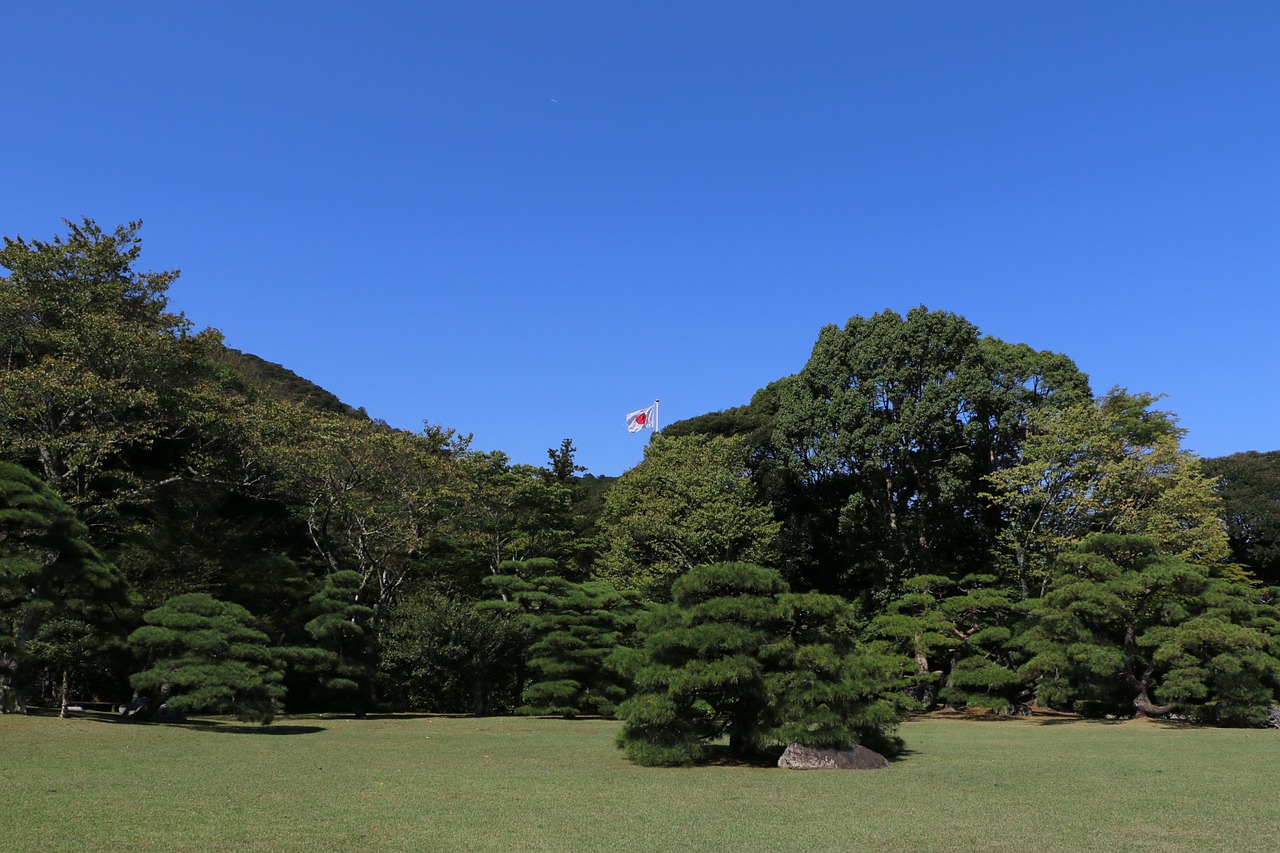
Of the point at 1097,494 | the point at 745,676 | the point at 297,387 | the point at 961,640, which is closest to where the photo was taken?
the point at 745,676

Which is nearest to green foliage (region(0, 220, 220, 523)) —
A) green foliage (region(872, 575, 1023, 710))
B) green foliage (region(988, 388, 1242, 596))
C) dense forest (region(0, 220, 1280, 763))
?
dense forest (region(0, 220, 1280, 763))

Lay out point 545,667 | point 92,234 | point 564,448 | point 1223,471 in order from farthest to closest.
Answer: point 564,448 → point 1223,471 → point 545,667 → point 92,234

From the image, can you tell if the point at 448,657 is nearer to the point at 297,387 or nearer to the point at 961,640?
the point at 961,640

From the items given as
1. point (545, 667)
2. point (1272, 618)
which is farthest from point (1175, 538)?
point (545, 667)

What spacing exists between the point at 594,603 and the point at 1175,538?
16444 millimetres

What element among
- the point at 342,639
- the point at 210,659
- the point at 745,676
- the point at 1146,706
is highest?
the point at 745,676

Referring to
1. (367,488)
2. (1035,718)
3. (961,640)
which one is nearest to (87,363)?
(367,488)

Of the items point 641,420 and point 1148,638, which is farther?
point 641,420

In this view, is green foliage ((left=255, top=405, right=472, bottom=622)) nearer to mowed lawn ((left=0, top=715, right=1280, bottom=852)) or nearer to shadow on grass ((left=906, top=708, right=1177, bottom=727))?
mowed lawn ((left=0, top=715, right=1280, bottom=852))

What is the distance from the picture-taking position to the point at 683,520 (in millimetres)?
27703

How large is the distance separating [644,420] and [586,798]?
1241 inches

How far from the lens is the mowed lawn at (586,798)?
566cm

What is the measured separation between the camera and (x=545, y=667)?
20.4m

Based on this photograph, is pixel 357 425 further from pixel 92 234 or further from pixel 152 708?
pixel 152 708
